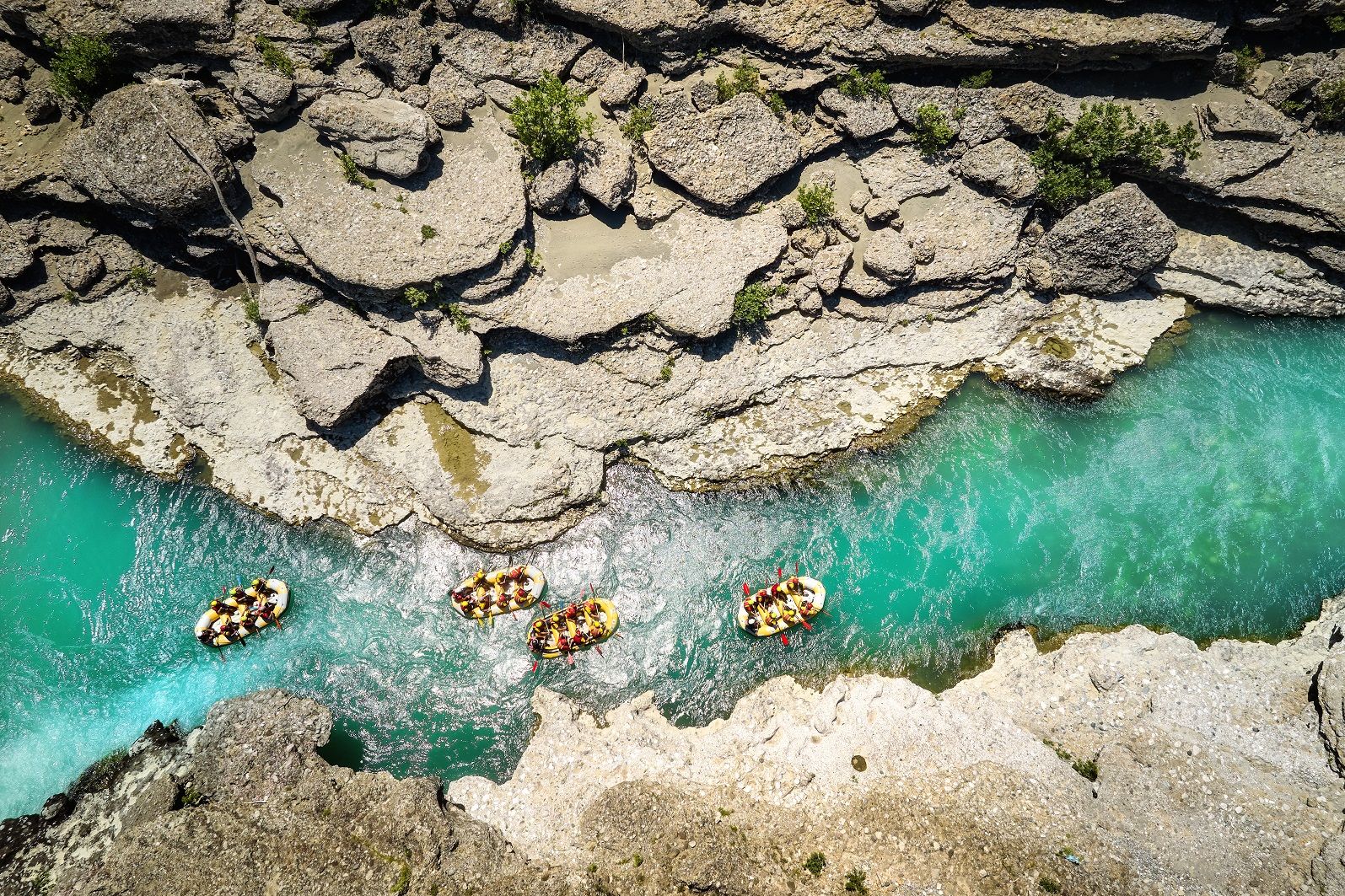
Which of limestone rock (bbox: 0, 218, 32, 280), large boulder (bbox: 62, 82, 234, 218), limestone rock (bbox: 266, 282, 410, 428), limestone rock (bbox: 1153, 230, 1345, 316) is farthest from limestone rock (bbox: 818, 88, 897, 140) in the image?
limestone rock (bbox: 0, 218, 32, 280)

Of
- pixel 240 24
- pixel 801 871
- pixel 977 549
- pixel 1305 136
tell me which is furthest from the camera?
pixel 977 549

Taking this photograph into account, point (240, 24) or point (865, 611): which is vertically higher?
point (240, 24)

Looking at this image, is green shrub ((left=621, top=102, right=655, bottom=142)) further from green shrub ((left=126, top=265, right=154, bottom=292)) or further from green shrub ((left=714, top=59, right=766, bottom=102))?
green shrub ((left=126, top=265, right=154, bottom=292))

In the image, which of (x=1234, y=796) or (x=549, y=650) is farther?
(x=549, y=650)

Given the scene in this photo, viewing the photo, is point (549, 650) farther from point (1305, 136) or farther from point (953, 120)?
point (1305, 136)

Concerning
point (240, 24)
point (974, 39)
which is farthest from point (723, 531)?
point (240, 24)

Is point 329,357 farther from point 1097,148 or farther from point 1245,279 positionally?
point 1245,279

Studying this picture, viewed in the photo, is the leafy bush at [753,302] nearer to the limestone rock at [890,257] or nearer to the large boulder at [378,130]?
the limestone rock at [890,257]

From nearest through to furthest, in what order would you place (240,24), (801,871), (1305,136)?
1. (801,871)
2. (240,24)
3. (1305,136)

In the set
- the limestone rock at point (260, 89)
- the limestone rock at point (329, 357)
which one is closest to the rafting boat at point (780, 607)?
the limestone rock at point (329, 357)
